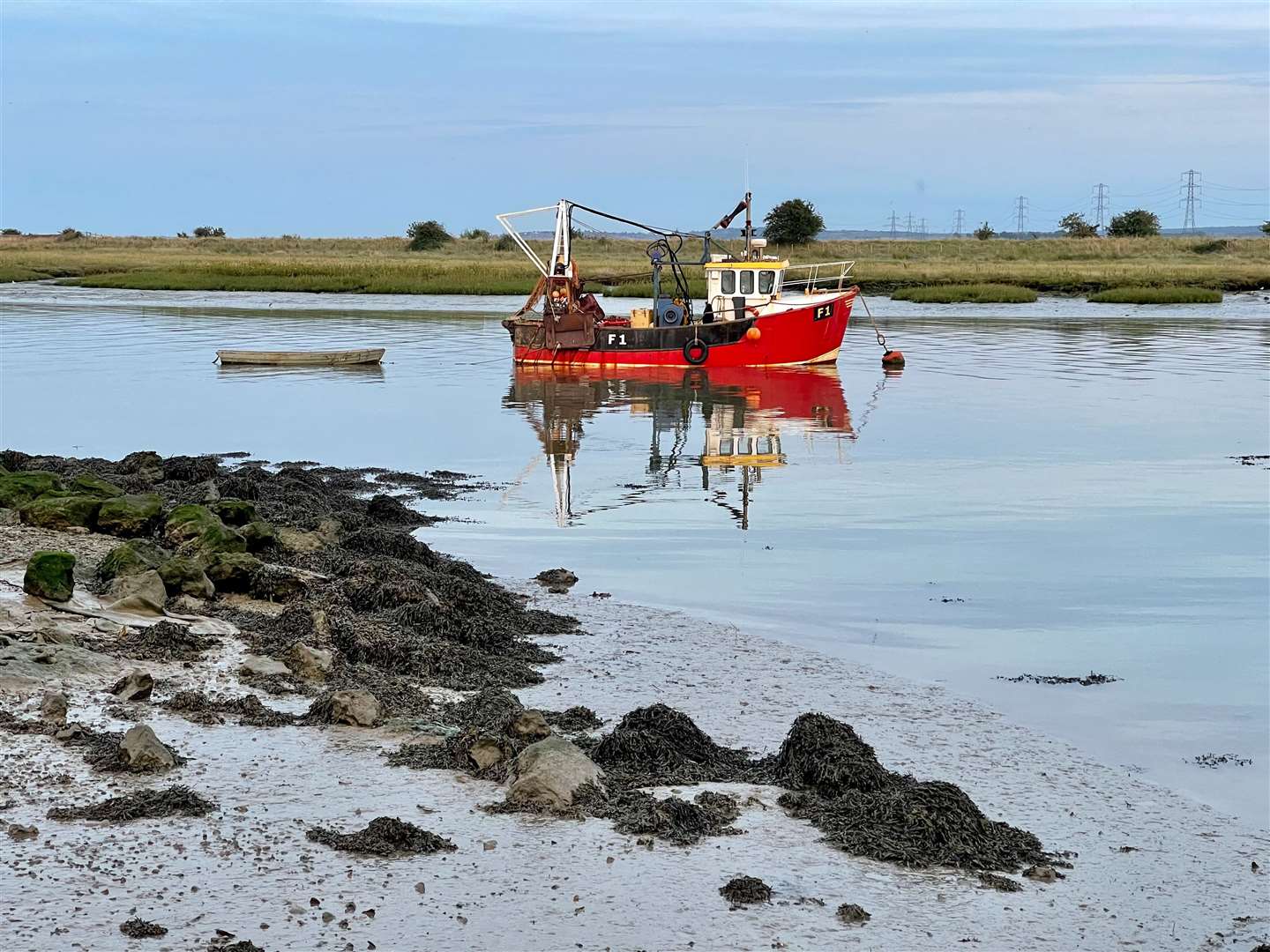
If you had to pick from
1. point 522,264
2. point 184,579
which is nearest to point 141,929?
point 184,579

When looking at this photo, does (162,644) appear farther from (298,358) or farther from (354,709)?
(298,358)

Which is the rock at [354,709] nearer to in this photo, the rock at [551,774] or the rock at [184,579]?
the rock at [551,774]

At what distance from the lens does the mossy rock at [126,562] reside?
11242 mm

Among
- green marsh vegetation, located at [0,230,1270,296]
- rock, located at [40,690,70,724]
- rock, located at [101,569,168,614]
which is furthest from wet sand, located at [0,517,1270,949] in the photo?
green marsh vegetation, located at [0,230,1270,296]

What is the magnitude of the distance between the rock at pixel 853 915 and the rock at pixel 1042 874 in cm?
97

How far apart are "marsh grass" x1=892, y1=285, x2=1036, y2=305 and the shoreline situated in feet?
192

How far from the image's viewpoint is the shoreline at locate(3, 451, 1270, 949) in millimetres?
6492

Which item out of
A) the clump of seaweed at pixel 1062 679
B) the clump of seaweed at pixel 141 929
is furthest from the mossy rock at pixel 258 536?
the clump of seaweed at pixel 141 929

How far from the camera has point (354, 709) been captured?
9000 millimetres

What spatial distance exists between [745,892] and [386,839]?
1729 mm

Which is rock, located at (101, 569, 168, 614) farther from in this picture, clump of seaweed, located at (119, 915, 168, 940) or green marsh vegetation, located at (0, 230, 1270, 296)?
green marsh vegetation, located at (0, 230, 1270, 296)

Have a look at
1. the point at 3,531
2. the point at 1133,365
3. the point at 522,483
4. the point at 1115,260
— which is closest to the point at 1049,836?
the point at 3,531

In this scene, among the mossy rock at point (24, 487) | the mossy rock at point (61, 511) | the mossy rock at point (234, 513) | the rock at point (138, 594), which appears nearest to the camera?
the rock at point (138, 594)

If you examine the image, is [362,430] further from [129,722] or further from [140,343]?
[140,343]
